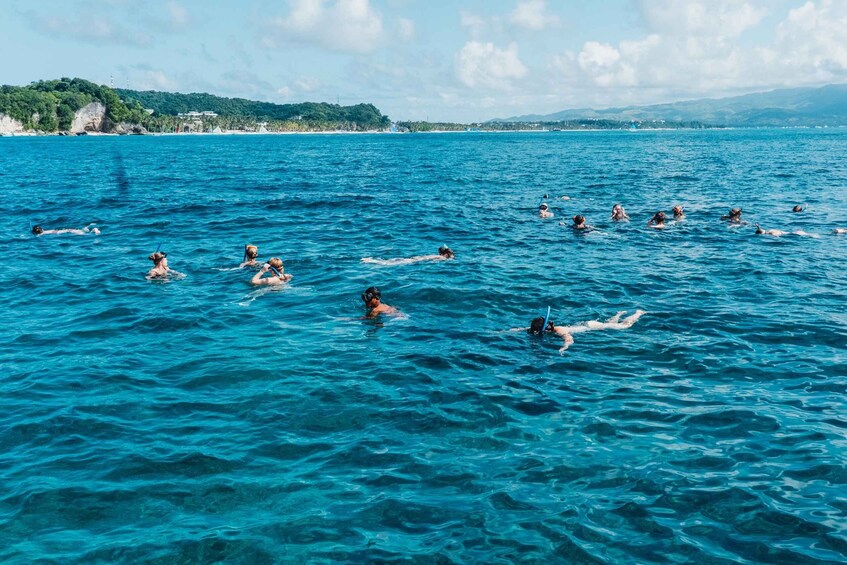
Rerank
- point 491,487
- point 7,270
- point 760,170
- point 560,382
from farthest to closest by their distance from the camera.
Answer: point 760,170
point 7,270
point 560,382
point 491,487

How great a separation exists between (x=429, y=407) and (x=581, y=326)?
6.70 m

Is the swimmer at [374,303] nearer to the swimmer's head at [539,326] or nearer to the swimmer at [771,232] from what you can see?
the swimmer's head at [539,326]

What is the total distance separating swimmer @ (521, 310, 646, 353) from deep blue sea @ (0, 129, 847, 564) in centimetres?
32

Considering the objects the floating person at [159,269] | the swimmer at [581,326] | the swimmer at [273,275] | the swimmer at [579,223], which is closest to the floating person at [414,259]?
the swimmer at [273,275]

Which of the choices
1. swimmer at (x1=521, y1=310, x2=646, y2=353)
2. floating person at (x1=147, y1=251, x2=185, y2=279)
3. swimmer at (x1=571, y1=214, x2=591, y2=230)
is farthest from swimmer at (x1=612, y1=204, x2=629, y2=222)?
floating person at (x1=147, y1=251, x2=185, y2=279)

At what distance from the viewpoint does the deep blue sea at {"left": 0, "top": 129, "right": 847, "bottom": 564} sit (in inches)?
354

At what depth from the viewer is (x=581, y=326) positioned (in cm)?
1769

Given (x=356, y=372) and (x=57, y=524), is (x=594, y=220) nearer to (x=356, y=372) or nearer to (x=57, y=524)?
(x=356, y=372)

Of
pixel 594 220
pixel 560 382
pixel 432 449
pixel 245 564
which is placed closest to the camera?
pixel 245 564

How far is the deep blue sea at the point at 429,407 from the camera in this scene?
8.98 meters

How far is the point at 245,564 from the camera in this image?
8359 millimetres

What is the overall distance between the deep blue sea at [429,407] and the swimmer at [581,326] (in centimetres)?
32

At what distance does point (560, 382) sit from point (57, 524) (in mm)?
10090

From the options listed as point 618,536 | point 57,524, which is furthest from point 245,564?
point 618,536
